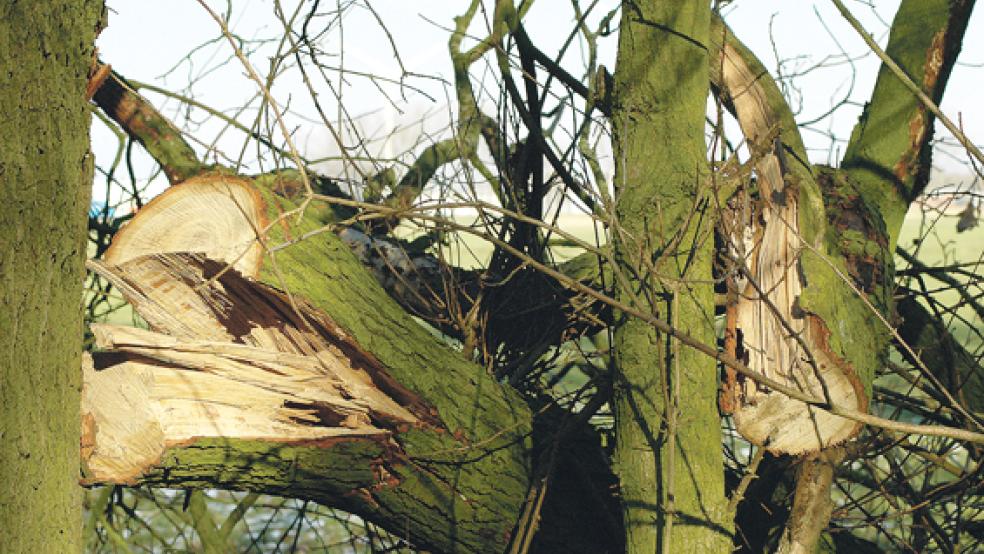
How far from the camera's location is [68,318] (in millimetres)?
2004

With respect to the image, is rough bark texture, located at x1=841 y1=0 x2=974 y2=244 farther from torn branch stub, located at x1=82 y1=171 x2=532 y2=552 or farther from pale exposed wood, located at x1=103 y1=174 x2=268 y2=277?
pale exposed wood, located at x1=103 y1=174 x2=268 y2=277

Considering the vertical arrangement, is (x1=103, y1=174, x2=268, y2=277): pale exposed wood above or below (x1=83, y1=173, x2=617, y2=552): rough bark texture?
above

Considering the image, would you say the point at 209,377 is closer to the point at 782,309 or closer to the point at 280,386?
the point at 280,386

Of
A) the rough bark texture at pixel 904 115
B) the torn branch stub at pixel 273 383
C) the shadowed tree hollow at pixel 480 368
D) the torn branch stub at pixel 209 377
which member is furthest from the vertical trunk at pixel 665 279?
the rough bark texture at pixel 904 115

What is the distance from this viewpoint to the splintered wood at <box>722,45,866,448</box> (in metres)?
2.26

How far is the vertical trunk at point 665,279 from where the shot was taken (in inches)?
86.7

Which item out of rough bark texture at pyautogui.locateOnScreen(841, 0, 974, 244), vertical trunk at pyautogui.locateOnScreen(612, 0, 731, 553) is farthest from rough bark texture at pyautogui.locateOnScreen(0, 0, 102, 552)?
rough bark texture at pyautogui.locateOnScreen(841, 0, 974, 244)

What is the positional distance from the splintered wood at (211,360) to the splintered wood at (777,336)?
0.75 metres

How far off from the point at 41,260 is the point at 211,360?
393 millimetres

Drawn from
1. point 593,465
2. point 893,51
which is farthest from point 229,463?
point 893,51

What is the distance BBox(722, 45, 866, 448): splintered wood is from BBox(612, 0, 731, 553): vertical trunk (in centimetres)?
10

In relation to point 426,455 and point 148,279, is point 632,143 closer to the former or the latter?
point 426,455

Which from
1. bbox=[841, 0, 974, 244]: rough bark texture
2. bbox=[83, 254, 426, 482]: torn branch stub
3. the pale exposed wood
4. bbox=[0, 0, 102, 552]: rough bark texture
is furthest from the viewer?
bbox=[841, 0, 974, 244]: rough bark texture

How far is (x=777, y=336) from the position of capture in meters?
2.24
